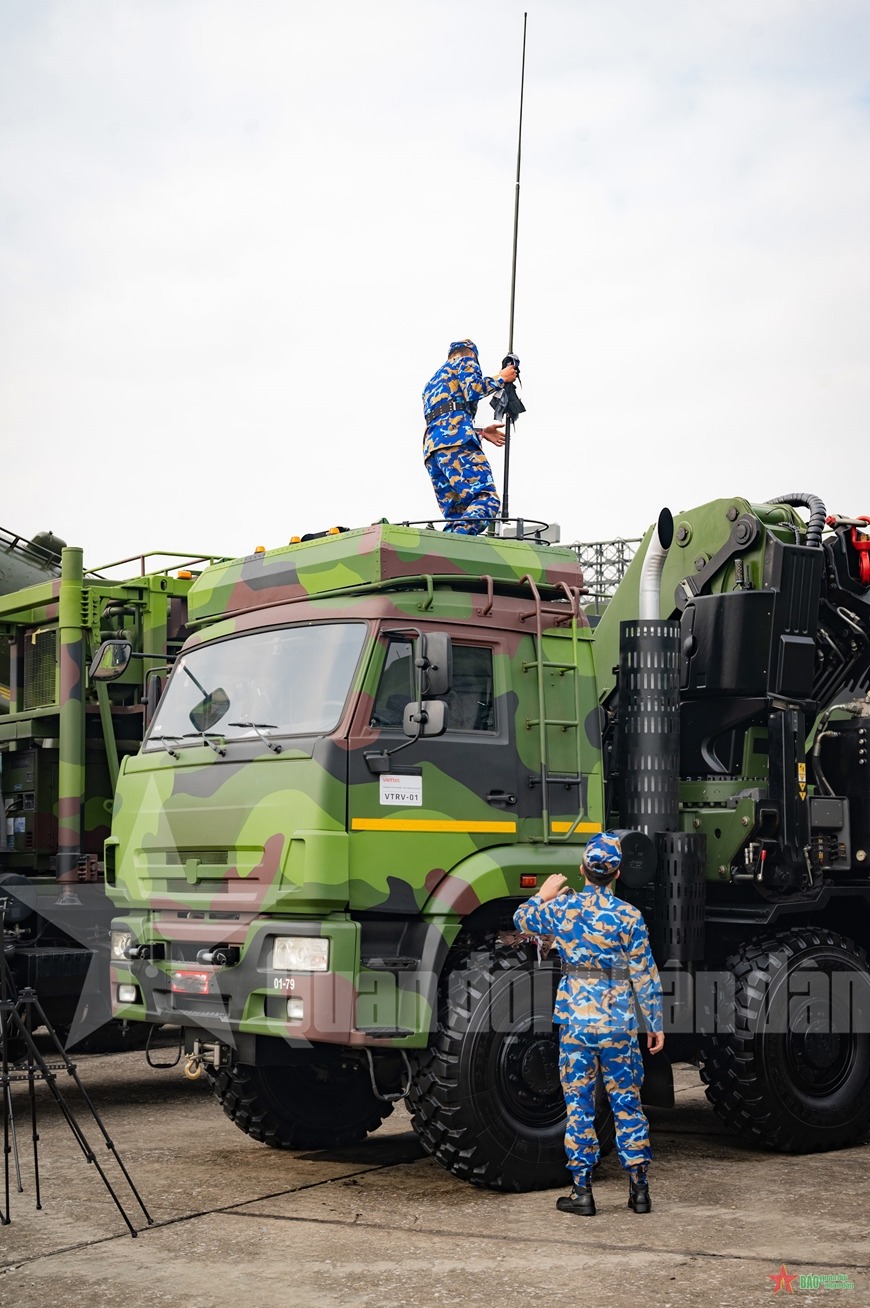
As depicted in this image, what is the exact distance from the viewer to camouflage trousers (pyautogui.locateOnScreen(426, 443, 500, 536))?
9.13 metres

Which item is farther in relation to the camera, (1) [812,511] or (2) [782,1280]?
(1) [812,511]

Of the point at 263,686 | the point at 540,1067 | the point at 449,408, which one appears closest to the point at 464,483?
the point at 449,408

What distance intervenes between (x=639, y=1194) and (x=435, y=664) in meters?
2.50

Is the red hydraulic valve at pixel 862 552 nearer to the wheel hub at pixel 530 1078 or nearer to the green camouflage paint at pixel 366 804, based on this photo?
the green camouflage paint at pixel 366 804

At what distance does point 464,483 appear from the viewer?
9.19 metres

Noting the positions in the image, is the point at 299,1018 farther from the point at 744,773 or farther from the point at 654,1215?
the point at 744,773

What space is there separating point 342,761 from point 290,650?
0.85m

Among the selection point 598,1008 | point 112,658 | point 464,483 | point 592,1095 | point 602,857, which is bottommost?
point 592,1095

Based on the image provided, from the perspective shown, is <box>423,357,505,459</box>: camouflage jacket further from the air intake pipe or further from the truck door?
the truck door

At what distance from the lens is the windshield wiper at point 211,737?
754cm

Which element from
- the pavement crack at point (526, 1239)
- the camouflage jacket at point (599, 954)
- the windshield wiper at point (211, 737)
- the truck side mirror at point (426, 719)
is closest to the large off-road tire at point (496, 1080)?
the camouflage jacket at point (599, 954)

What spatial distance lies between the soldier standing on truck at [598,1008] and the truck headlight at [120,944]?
6.72 feet

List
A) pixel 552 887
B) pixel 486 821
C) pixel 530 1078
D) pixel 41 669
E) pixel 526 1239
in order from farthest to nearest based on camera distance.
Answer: pixel 41 669
pixel 486 821
pixel 530 1078
pixel 552 887
pixel 526 1239

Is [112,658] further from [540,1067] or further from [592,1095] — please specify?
[592,1095]
